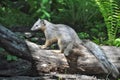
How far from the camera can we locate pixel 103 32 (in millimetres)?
9492

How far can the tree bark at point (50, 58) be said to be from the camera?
21.2ft

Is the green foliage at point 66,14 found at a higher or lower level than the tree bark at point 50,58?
lower

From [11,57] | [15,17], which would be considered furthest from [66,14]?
[11,57]

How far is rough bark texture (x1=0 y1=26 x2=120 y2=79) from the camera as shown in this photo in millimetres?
6453

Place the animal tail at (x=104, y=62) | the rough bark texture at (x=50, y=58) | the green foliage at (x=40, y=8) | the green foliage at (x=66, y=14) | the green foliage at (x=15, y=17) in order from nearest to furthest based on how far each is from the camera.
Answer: the rough bark texture at (x=50, y=58), the animal tail at (x=104, y=62), the green foliage at (x=40, y=8), the green foliage at (x=66, y=14), the green foliage at (x=15, y=17)

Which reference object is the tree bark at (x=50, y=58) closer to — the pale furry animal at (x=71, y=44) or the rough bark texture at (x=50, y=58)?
the rough bark texture at (x=50, y=58)

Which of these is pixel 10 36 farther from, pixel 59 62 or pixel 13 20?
pixel 13 20

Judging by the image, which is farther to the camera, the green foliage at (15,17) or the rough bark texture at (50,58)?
the green foliage at (15,17)

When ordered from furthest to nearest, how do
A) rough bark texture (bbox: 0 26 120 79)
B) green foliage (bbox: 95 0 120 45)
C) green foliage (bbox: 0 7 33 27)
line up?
green foliage (bbox: 0 7 33 27) < green foliage (bbox: 95 0 120 45) < rough bark texture (bbox: 0 26 120 79)

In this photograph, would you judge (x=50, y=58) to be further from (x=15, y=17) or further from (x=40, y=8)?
(x=15, y=17)

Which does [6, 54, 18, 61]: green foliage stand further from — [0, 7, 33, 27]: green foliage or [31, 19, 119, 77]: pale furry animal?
[0, 7, 33, 27]: green foliage

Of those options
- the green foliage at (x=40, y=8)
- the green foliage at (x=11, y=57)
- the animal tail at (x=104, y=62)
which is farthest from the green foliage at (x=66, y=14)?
the green foliage at (x=11, y=57)

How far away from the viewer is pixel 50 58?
6.63 meters

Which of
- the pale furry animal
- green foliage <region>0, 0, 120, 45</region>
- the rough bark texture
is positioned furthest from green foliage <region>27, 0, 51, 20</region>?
the rough bark texture
